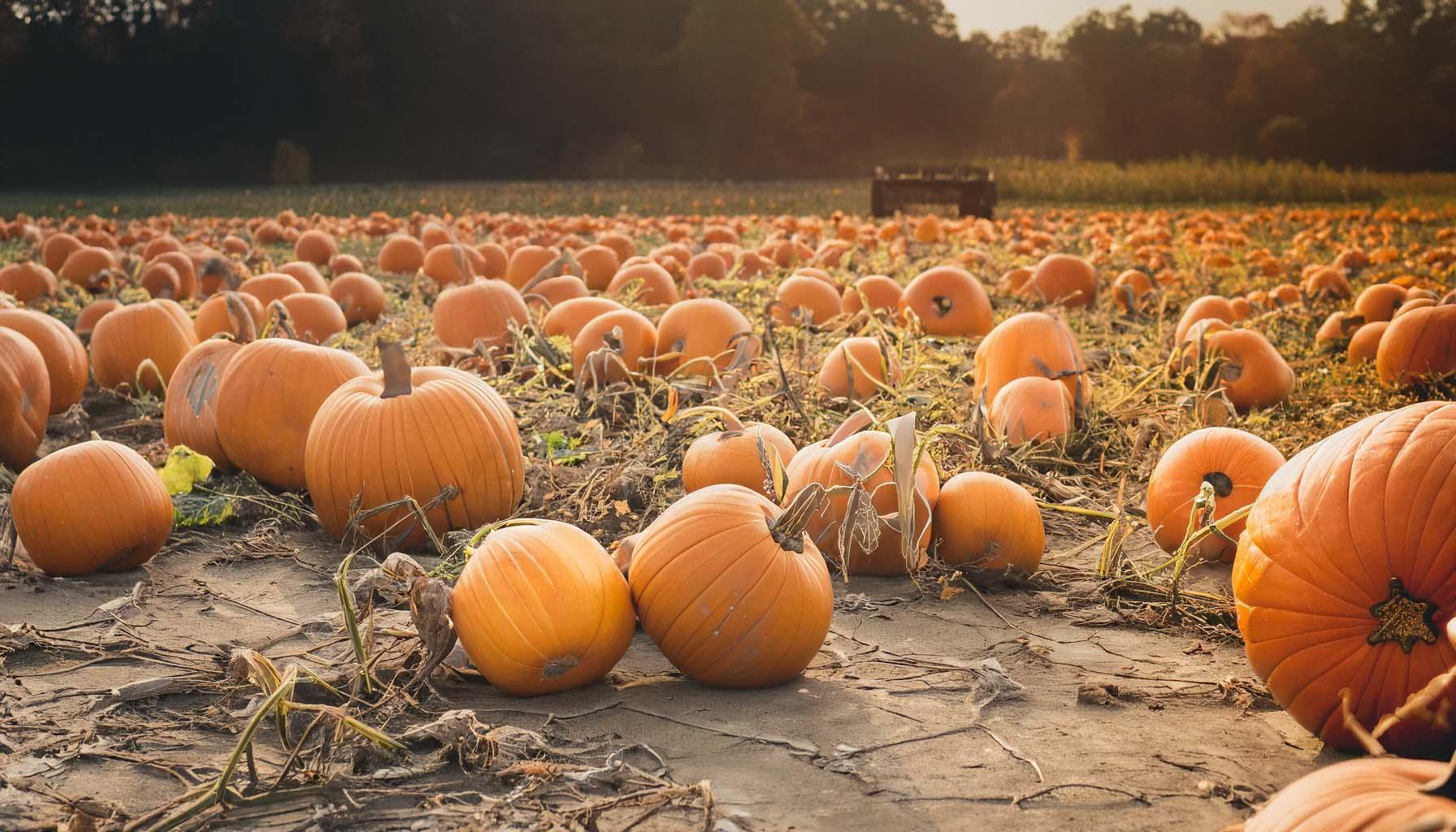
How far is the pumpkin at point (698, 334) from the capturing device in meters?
5.28

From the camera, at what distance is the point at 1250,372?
5.26 meters

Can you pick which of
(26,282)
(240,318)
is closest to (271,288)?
(240,318)

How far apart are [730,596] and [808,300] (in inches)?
164

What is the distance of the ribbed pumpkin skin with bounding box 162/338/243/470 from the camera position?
14.2 feet

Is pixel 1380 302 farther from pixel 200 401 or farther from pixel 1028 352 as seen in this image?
pixel 200 401

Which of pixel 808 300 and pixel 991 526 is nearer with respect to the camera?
pixel 991 526

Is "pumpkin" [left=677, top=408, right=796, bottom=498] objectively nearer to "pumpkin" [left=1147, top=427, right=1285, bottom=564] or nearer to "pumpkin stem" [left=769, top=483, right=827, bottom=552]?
"pumpkin stem" [left=769, top=483, right=827, bottom=552]

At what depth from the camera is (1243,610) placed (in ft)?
8.20

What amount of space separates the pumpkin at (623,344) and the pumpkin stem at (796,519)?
2487 millimetres

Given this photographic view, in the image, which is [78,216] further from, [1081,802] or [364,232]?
[1081,802]

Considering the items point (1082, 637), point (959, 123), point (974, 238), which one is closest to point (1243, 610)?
point (1082, 637)

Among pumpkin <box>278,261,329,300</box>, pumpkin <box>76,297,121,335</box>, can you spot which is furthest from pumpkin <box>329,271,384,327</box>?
pumpkin <box>76,297,121,335</box>

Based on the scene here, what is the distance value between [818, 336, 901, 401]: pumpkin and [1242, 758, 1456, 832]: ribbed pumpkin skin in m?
3.18

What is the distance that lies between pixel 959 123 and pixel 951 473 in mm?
54967
